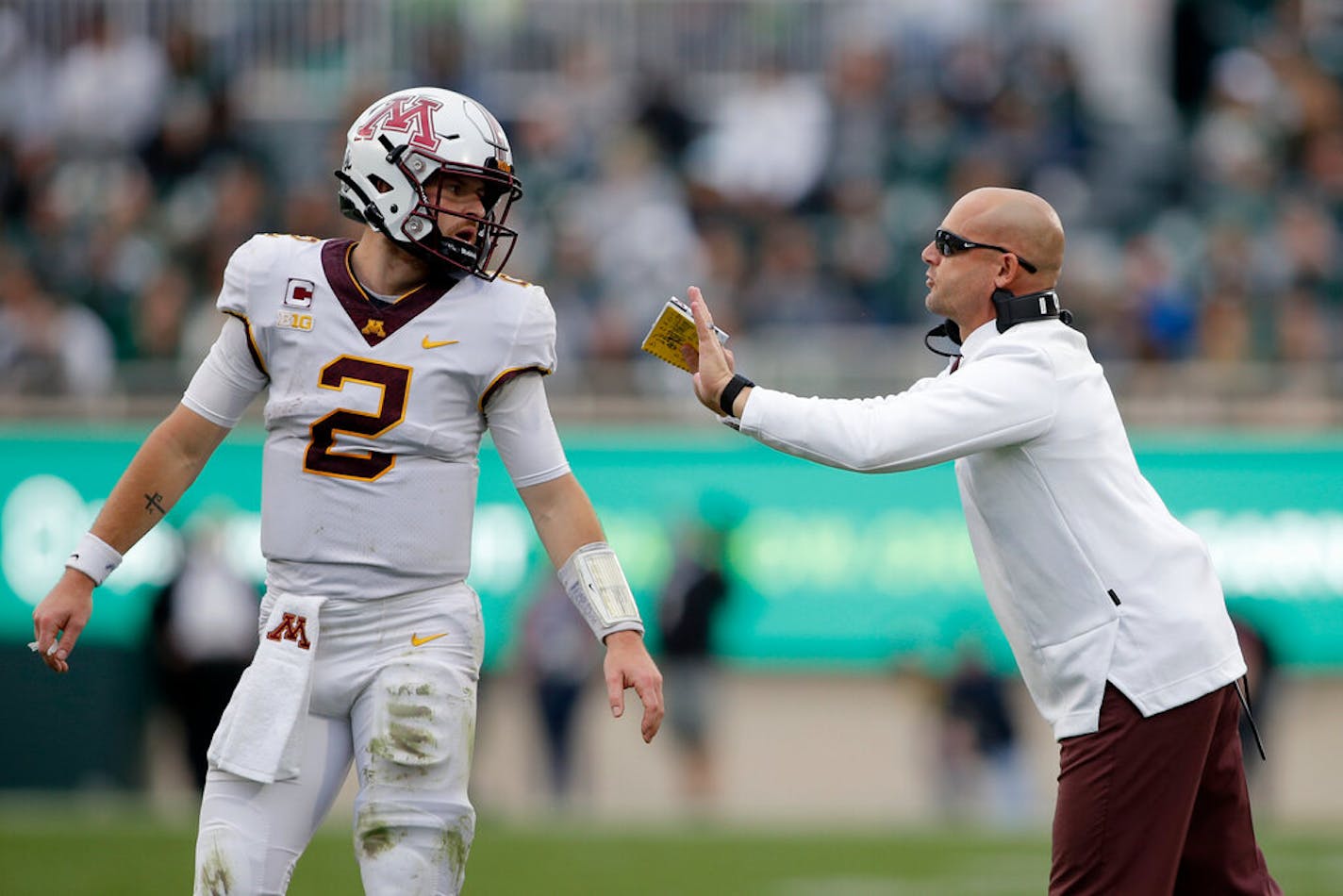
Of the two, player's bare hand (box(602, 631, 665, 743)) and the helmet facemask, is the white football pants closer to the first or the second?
player's bare hand (box(602, 631, 665, 743))

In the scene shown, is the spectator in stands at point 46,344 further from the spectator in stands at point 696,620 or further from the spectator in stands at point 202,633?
the spectator in stands at point 696,620

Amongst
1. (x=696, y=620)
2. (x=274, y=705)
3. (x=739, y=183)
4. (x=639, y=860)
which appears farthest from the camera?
(x=739, y=183)

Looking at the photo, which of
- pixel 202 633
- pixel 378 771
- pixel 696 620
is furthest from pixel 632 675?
pixel 202 633

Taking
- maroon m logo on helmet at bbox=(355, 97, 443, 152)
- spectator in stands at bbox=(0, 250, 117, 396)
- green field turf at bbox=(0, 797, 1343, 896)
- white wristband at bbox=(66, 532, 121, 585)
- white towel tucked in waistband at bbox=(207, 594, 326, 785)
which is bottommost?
green field turf at bbox=(0, 797, 1343, 896)

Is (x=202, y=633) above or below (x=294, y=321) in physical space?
above

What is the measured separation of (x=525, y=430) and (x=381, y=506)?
372 mm

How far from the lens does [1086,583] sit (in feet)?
15.1

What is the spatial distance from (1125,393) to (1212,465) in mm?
715

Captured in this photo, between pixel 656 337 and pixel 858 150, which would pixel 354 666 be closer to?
pixel 656 337

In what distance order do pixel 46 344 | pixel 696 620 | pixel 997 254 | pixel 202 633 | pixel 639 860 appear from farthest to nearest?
pixel 46 344 < pixel 696 620 < pixel 202 633 < pixel 639 860 < pixel 997 254

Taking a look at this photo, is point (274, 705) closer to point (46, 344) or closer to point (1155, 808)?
point (1155, 808)

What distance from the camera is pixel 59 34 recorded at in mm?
14906

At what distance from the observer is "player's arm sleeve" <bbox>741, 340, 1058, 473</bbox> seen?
179 inches

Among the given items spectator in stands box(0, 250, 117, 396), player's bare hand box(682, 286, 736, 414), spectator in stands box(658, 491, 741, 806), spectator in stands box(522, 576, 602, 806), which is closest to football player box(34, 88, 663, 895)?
player's bare hand box(682, 286, 736, 414)
